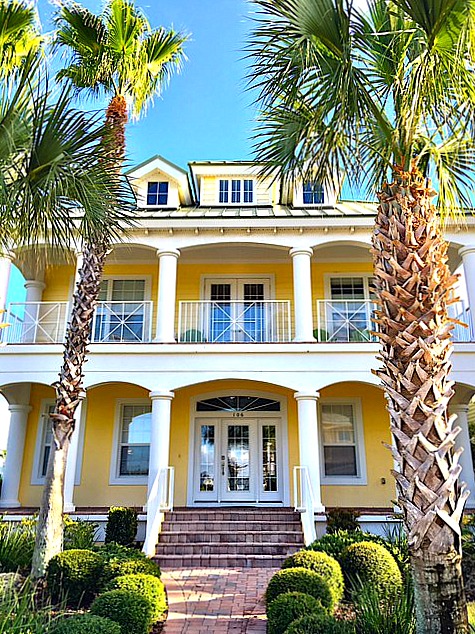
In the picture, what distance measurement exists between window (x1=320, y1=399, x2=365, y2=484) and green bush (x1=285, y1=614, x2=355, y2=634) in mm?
8301

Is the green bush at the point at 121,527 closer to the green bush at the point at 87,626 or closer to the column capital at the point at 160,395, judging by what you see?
the column capital at the point at 160,395

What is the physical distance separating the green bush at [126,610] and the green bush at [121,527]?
4905 mm

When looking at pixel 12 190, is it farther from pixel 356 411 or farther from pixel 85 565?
pixel 356 411

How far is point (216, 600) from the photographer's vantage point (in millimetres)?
7523

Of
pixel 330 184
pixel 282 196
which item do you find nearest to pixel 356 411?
pixel 282 196

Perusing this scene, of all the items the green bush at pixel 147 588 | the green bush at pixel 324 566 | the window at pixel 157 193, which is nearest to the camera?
the green bush at pixel 147 588

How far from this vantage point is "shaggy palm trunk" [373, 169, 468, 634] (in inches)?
175

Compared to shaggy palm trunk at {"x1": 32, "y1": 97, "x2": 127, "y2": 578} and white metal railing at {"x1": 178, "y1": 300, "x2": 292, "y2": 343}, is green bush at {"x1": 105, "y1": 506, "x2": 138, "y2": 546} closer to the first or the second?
shaggy palm trunk at {"x1": 32, "y1": 97, "x2": 127, "y2": 578}

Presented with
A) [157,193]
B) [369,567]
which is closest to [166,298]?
[157,193]

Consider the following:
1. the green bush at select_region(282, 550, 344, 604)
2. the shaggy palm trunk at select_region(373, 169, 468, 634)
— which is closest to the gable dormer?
the shaggy palm trunk at select_region(373, 169, 468, 634)

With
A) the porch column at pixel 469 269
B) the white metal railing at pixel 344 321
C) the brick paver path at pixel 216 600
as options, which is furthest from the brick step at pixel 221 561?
the porch column at pixel 469 269

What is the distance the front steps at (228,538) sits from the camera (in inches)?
385

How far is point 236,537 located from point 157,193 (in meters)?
9.48

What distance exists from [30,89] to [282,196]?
34.0 ft
